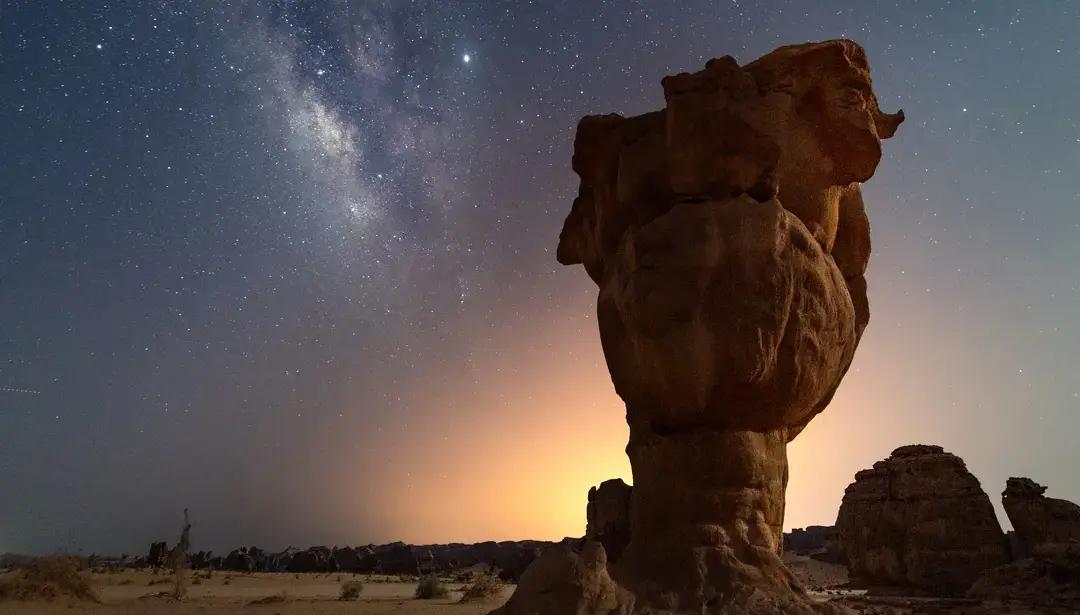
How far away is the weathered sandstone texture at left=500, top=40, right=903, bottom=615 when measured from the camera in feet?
27.2

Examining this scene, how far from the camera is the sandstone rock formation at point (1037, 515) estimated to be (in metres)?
26.5

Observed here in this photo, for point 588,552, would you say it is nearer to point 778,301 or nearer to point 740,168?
point 778,301

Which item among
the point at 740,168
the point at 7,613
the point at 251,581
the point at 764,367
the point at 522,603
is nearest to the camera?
the point at 522,603

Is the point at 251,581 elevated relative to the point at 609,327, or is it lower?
lower

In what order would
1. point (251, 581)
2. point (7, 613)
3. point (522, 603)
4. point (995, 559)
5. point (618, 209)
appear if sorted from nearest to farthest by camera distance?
point (522, 603) → point (618, 209) → point (7, 613) → point (995, 559) → point (251, 581)

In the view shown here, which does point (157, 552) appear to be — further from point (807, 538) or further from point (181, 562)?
point (807, 538)

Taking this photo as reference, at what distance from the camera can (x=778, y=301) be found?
9055 mm

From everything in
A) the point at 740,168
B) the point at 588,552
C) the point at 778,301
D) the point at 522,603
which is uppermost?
the point at 740,168

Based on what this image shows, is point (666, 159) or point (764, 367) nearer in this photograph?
point (764, 367)

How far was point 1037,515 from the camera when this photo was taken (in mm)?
27047

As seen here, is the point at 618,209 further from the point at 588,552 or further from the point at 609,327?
the point at 588,552

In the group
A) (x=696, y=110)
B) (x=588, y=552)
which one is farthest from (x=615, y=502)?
(x=696, y=110)

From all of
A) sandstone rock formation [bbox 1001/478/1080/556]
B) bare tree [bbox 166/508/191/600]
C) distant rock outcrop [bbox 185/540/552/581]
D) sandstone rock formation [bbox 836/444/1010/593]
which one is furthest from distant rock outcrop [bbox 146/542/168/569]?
sandstone rock formation [bbox 1001/478/1080/556]

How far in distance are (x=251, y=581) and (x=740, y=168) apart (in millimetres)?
32865
